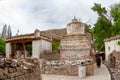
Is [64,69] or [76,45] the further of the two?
[76,45]

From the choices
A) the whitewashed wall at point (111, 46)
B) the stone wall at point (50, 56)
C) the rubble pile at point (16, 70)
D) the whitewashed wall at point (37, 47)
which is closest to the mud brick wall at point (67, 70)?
the stone wall at point (50, 56)

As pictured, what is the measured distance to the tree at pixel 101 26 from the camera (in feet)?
125

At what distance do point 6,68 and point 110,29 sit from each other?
111ft

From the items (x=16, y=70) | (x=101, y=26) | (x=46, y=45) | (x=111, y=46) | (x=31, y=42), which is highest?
(x=101, y=26)

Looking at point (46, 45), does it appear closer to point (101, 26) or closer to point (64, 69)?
point (64, 69)

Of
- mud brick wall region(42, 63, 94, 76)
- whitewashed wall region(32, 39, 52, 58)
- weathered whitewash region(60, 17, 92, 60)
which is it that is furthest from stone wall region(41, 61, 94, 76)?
whitewashed wall region(32, 39, 52, 58)

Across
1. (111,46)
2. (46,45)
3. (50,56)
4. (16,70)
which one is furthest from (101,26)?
(16,70)

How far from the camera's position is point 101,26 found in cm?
3825

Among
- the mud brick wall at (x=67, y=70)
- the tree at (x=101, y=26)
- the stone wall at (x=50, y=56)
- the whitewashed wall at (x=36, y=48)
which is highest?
the tree at (x=101, y=26)

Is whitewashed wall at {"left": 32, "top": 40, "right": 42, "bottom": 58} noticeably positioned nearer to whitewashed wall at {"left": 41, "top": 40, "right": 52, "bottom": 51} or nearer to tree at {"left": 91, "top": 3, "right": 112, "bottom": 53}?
whitewashed wall at {"left": 41, "top": 40, "right": 52, "bottom": 51}

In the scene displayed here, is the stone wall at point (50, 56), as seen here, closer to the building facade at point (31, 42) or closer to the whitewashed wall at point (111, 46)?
the building facade at point (31, 42)

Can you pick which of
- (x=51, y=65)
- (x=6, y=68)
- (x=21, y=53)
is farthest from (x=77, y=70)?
(x=6, y=68)

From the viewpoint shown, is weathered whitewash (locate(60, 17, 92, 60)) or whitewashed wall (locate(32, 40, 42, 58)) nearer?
weathered whitewash (locate(60, 17, 92, 60))

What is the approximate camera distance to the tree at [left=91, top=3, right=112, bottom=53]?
38.2 meters
